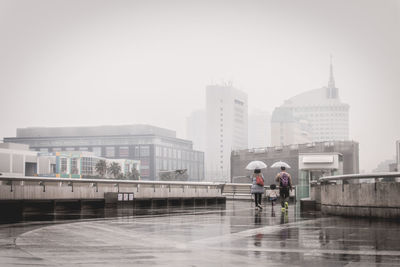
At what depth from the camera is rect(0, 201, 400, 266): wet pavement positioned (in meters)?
6.33

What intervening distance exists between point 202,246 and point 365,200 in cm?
725

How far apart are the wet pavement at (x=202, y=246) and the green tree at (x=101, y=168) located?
16118 centimetres

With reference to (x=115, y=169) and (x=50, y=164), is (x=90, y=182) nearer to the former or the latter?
(x=50, y=164)

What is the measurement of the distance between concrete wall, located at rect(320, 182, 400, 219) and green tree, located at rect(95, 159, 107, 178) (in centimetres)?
15740

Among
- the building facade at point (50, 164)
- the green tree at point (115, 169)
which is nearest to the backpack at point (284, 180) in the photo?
the building facade at point (50, 164)

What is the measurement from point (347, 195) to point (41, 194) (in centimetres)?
1067

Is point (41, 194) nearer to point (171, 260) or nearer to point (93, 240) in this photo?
point (93, 240)

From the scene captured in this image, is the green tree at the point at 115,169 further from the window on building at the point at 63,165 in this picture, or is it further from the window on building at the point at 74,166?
the window on building at the point at 63,165

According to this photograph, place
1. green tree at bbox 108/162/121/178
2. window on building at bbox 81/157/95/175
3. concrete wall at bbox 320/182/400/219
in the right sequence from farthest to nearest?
green tree at bbox 108/162/121/178 < window on building at bbox 81/157/95/175 < concrete wall at bbox 320/182/400/219

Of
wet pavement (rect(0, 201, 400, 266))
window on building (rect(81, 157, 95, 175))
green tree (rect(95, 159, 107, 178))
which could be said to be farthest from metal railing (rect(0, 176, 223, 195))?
green tree (rect(95, 159, 107, 178))

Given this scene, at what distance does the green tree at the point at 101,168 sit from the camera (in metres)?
169

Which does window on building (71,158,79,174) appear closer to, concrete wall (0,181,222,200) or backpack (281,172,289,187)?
concrete wall (0,181,222,200)

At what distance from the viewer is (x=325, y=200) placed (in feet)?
54.2

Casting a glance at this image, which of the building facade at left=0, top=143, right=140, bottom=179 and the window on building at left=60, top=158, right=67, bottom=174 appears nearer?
the building facade at left=0, top=143, right=140, bottom=179
